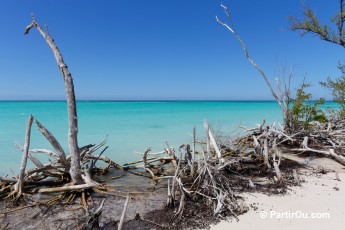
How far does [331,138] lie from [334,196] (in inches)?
194

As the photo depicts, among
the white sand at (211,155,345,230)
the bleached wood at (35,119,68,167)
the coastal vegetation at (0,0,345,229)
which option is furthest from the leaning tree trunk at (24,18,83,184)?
the white sand at (211,155,345,230)

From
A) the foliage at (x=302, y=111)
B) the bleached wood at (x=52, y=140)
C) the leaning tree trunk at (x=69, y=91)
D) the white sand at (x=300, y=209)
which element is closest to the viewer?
the white sand at (x=300, y=209)

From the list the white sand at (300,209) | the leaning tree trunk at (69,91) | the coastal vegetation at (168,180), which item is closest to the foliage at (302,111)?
the coastal vegetation at (168,180)

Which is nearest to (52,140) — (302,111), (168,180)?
(168,180)

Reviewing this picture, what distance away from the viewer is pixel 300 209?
179 inches

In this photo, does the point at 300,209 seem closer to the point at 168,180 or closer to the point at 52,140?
the point at 168,180

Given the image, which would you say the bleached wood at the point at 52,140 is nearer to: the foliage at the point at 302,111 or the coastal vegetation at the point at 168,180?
the coastal vegetation at the point at 168,180

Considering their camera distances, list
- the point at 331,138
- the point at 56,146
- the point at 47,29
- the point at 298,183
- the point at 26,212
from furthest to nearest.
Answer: the point at 331,138, the point at 298,183, the point at 56,146, the point at 47,29, the point at 26,212

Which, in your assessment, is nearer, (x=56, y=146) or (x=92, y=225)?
(x=92, y=225)

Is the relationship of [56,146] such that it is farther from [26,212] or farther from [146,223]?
[146,223]

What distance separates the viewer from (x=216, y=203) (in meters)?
4.55

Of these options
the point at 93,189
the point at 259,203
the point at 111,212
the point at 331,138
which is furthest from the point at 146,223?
the point at 331,138

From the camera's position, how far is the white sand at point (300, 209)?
4035 millimetres

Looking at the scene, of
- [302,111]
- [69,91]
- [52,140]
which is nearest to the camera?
[69,91]
